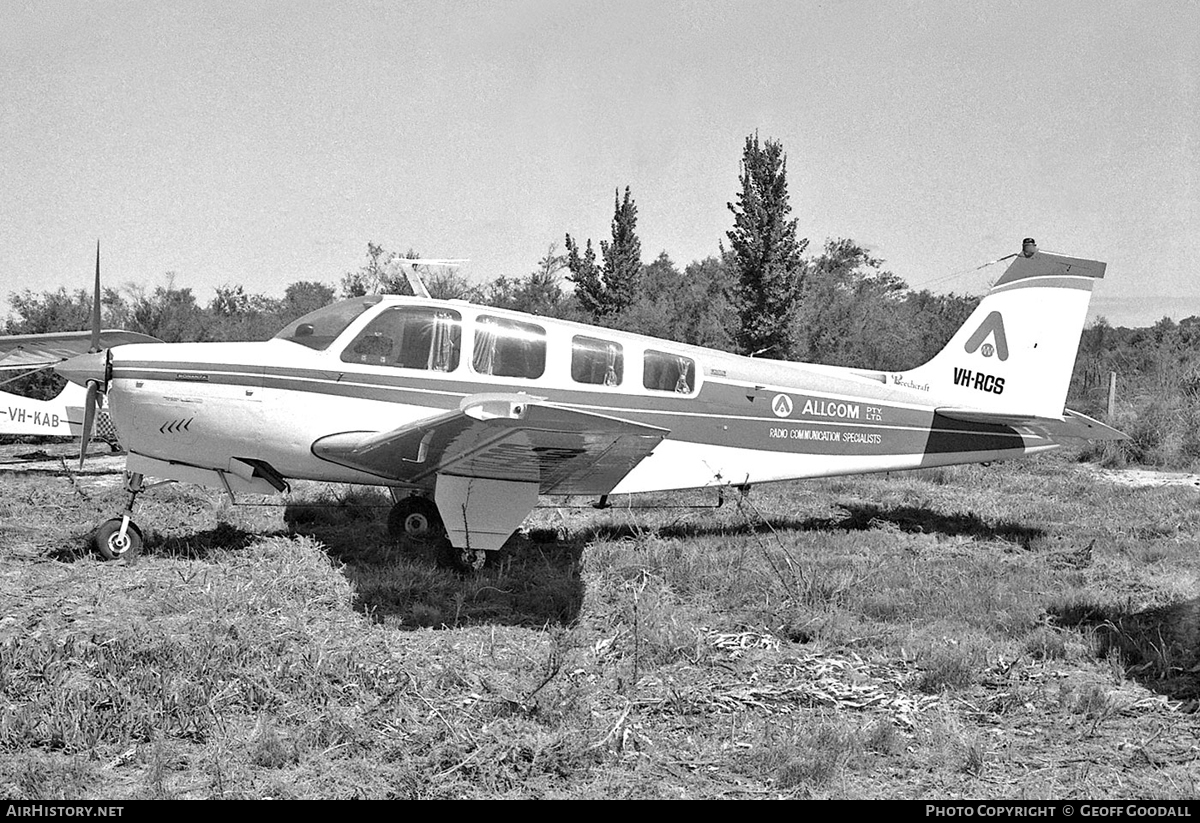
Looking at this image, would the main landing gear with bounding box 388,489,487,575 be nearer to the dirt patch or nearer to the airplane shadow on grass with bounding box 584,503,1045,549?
the airplane shadow on grass with bounding box 584,503,1045,549

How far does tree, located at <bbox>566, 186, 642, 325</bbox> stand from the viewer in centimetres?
3653

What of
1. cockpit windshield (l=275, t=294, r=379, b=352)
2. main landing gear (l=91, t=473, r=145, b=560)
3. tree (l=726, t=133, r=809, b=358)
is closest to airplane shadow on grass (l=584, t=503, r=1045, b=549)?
cockpit windshield (l=275, t=294, r=379, b=352)

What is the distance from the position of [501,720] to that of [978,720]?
7.44 feet

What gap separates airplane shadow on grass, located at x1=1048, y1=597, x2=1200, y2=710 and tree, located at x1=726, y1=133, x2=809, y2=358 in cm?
2004

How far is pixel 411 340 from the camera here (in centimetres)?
711

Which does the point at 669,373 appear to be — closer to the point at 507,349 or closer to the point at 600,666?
the point at 507,349

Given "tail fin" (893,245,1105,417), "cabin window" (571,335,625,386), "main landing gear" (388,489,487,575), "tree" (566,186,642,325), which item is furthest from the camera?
"tree" (566,186,642,325)

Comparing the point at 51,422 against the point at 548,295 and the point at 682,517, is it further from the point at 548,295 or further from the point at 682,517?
the point at 548,295

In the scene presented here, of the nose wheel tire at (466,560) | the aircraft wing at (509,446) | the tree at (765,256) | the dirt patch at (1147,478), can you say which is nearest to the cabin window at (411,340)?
the aircraft wing at (509,446)

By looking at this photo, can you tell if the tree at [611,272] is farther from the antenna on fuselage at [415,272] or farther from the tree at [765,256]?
the antenna on fuselage at [415,272]

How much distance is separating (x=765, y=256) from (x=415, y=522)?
19871mm

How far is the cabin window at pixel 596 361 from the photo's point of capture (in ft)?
24.3

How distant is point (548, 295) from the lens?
36.5 m

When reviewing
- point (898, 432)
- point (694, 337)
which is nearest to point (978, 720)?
point (898, 432)
